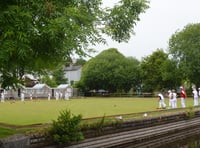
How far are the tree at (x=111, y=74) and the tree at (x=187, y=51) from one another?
1326 cm

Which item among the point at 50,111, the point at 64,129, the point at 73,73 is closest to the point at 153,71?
the point at 73,73

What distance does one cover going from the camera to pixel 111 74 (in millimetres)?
78312

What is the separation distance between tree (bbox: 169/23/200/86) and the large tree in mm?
54497

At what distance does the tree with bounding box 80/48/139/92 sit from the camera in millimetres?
77375

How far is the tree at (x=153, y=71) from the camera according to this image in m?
72.8

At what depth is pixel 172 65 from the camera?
6662 cm

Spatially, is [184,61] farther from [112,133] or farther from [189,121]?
[112,133]

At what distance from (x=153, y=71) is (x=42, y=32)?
222ft

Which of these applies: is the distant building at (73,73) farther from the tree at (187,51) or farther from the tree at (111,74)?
the tree at (187,51)

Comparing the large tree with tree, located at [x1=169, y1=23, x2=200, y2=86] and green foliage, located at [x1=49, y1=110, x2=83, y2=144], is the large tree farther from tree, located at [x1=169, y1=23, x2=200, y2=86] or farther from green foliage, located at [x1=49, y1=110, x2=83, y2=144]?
tree, located at [x1=169, y1=23, x2=200, y2=86]

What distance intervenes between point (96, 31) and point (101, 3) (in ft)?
5.60

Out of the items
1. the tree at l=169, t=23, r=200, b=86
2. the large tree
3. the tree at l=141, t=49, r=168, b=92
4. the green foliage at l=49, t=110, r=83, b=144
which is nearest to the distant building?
the tree at l=141, t=49, r=168, b=92

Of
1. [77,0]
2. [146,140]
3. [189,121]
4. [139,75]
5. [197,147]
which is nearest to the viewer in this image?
[77,0]

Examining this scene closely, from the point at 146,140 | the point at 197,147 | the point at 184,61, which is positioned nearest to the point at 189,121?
the point at 146,140
